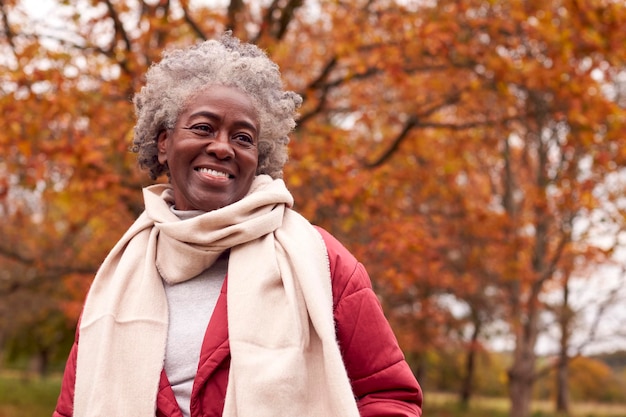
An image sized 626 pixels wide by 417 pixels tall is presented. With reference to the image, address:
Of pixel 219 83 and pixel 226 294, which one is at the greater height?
pixel 219 83

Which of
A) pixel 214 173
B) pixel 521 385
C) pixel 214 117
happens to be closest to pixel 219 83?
pixel 214 117

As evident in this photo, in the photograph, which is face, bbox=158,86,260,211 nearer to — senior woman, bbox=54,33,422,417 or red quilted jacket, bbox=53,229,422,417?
senior woman, bbox=54,33,422,417

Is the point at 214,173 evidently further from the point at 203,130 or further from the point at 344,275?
the point at 344,275

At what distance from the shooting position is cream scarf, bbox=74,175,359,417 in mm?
1888

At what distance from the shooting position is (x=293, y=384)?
74.5 inches

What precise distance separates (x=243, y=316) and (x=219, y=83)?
0.68 meters

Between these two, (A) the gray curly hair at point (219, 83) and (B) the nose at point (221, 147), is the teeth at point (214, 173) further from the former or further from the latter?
(A) the gray curly hair at point (219, 83)

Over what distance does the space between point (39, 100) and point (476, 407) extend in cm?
1439

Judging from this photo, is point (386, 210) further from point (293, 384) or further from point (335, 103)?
point (293, 384)

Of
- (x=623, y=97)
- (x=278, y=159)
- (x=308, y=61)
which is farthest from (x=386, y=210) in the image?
(x=278, y=159)

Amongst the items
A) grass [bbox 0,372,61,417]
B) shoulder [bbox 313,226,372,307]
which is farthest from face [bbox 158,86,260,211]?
grass [bbox 0,372,61,417]

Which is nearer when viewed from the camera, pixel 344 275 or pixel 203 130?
pixel 344 275

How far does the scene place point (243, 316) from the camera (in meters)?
1.95

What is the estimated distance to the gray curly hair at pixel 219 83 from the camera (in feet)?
7.26
